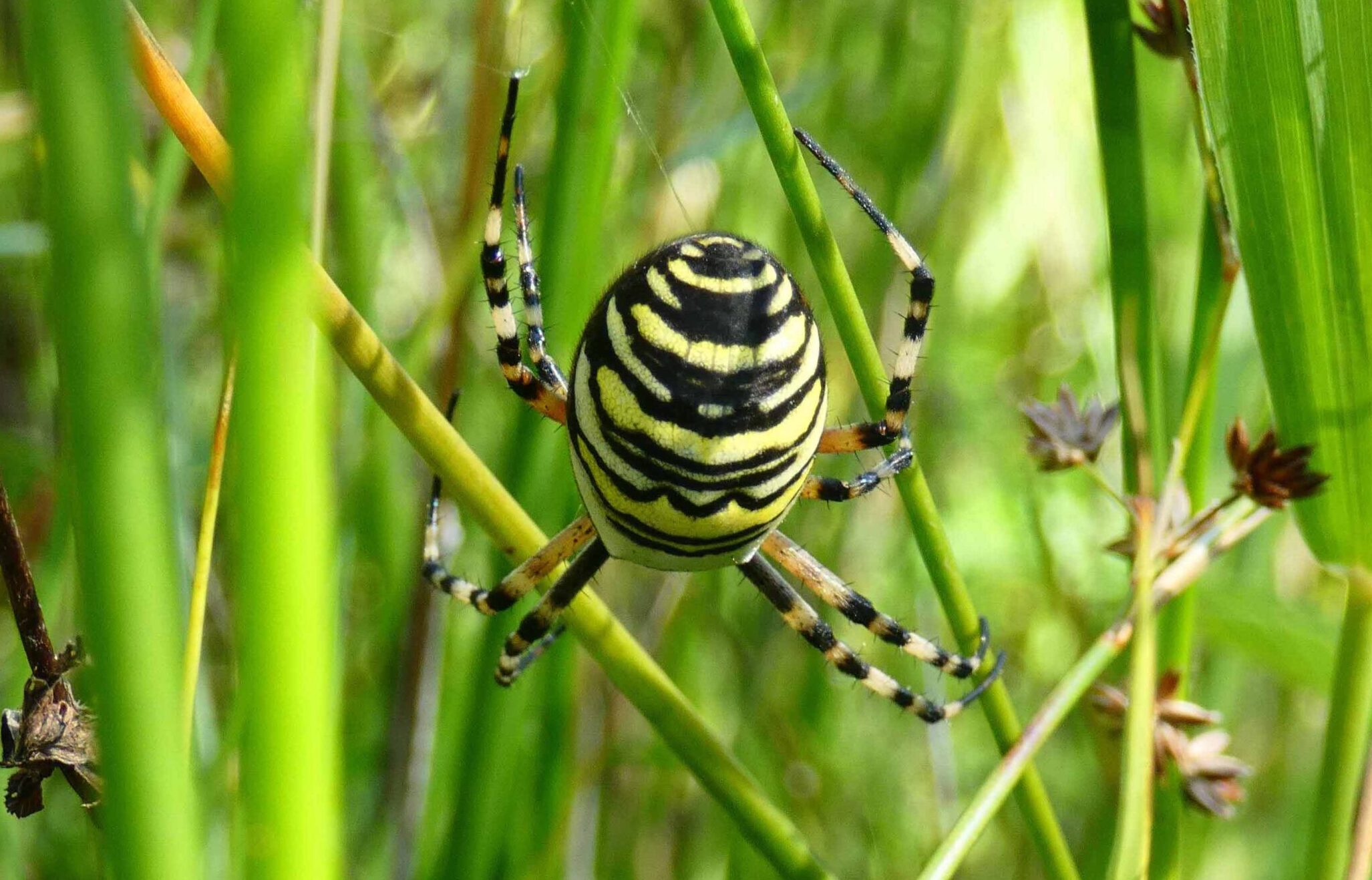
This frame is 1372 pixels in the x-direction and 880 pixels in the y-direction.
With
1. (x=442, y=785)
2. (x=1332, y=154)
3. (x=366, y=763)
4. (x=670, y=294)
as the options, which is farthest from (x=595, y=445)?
(x=366, y=763)

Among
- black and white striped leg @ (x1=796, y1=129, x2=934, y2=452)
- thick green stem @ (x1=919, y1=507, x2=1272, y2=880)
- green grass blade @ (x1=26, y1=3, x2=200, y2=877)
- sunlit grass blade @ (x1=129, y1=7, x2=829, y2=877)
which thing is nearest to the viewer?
green grass blade @ (x1=26, y1=3, x2=200, y2=877)

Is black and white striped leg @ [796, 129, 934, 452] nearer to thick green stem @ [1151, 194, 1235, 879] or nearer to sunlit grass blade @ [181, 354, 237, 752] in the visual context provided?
thick green stem @ [1151, 194, 1235, 879]

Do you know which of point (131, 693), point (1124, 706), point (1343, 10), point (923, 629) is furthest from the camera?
point (923, 629)

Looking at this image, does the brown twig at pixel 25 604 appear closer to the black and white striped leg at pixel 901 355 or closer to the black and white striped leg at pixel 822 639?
the black and white striped leg at pixel 901 355

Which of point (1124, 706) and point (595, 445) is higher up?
point (595, 445)

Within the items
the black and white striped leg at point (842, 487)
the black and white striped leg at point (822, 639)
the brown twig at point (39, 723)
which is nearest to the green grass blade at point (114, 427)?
the brown twig at point (39, 723)

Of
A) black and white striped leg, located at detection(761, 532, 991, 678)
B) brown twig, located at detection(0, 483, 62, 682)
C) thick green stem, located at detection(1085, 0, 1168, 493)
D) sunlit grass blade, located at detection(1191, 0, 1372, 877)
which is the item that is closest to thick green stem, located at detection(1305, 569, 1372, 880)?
sunlit grass blade, located at detection(1191, 0, 1372, 877)

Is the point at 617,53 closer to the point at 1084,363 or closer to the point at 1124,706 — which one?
the point at 1124,706
